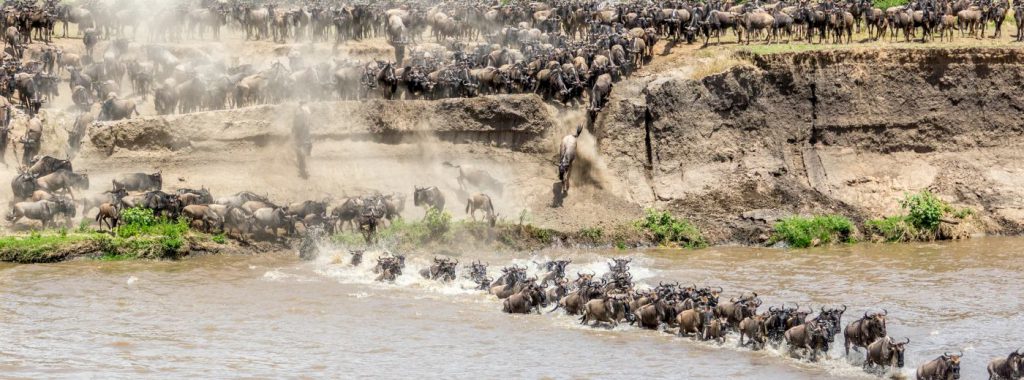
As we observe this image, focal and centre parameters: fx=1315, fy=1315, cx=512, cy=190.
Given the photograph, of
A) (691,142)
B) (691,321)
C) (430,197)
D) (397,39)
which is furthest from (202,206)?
(397,39)

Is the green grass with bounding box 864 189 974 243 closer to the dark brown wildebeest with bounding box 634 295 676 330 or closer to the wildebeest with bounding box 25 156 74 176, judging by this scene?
the dark brown wildebeest with bounding box 634 295 676 330

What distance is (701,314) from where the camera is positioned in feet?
60.0

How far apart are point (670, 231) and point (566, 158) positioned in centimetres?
287

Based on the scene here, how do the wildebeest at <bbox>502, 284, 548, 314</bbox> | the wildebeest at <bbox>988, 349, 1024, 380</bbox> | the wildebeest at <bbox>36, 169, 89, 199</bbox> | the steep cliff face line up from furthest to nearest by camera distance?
the steep cliff face
the wildebeest at <bbox>36, 169, 89, 199</bbox>
the wildebeest at <bbox>502, 284, 548, 314</bbox>
the wildebeest at <bbox>988, 349, 1024, 380</bbox>

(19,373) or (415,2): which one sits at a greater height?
(415,2)

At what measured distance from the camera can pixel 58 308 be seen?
2112 centimetres

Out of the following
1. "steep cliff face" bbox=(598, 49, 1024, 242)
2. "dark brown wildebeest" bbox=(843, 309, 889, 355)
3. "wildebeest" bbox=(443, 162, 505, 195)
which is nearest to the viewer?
"dark brown wildebeest" bbox=(843, 309, 889, 355)

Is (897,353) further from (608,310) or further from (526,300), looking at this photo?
(526,300)

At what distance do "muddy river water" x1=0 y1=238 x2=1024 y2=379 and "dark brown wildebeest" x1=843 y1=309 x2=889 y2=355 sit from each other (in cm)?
24

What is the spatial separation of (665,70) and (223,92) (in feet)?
34.4

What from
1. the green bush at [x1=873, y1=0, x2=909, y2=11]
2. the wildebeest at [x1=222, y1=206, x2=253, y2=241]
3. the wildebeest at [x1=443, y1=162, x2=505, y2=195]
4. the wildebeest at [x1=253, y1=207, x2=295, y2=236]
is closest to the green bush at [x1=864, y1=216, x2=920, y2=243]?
the wildebeest at [x1=443, y1=162, x2=505, y2=195]

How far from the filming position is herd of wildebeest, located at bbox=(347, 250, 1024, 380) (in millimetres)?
16234

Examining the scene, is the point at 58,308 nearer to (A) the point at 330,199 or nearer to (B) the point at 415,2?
(A) the point at 330,199

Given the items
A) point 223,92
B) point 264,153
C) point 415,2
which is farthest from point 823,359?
A: point 415,2
